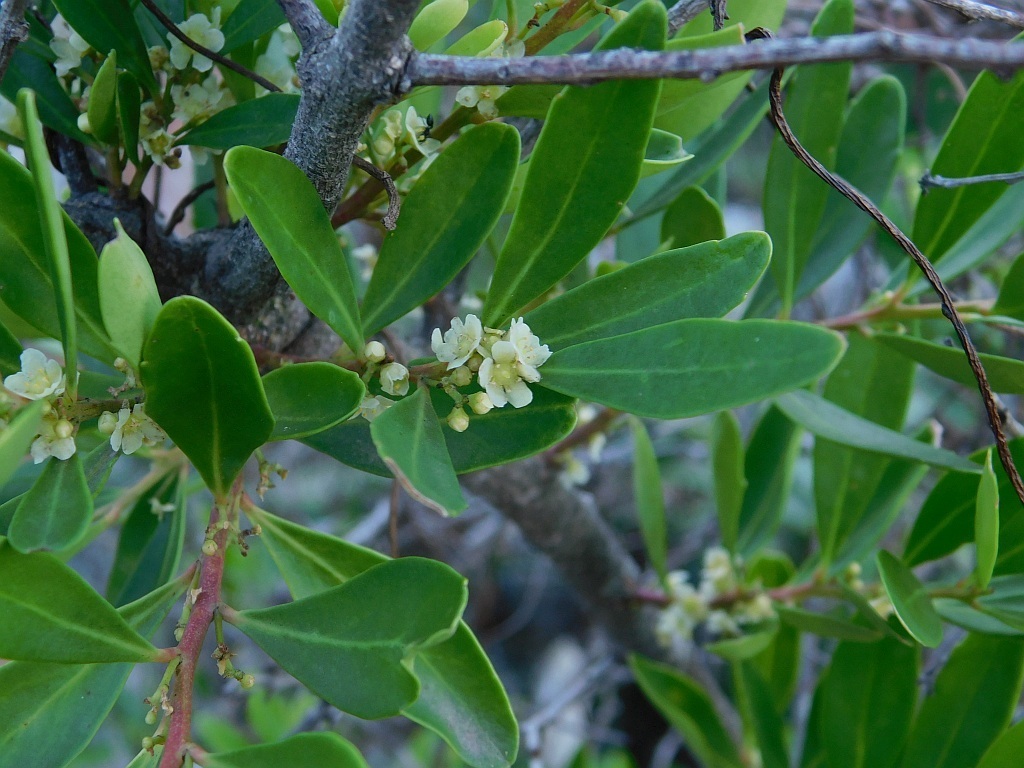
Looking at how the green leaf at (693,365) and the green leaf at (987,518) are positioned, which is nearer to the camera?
the green leaf at (693,365)

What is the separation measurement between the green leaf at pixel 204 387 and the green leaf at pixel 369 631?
107 millimetres

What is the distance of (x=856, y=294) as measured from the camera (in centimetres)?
172

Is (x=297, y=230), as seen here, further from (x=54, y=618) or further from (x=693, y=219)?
(x=693, y=219)

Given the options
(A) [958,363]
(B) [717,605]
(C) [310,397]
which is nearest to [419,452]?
(C) [310,397]

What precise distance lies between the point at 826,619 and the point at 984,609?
0.15 metres

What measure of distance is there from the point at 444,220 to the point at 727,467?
1.94 feet

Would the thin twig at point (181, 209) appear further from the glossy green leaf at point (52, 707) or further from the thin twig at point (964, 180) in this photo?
the thin twig at point (964, 180)

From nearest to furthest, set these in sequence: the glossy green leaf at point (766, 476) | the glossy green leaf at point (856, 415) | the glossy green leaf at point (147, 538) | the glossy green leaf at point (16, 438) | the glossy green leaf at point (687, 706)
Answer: the glossy green leaf at point (16, 438), the glossy green leaf at point (147, 538), the glossy green leaf at point (856, 415), the glossy green leaf at point (766, 476), the glossy green leaf at point (687, 706)

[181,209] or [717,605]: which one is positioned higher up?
[181,209]

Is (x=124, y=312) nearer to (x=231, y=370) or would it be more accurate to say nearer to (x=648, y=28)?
(x=231, y=370)

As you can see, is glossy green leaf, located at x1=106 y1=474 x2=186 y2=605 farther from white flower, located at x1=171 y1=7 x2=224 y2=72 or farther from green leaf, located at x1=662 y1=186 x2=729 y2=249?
green leaf, located at x1=662 y1=186 x2=729 y2=249

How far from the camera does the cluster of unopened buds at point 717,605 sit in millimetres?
1213

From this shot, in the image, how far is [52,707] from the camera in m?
0.54

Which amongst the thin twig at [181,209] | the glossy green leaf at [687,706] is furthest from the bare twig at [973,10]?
the glossy green leaf at [687,706]
